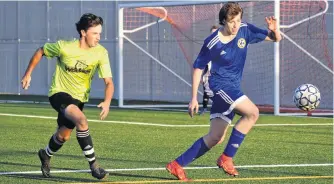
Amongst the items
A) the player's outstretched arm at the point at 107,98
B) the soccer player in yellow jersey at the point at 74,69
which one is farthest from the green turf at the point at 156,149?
the player's outstretched arm at the point at 107,98

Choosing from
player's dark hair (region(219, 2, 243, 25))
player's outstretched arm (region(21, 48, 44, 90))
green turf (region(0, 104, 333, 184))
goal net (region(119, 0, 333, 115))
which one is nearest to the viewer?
player's dark hair (region(219, 2, 243, 25))

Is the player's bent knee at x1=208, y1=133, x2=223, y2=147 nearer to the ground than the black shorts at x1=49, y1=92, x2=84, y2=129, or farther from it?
nearer to the ground

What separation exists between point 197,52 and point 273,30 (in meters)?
16.3

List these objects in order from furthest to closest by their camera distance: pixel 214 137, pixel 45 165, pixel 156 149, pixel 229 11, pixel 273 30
Result: pixel 156 149 → pixel 45 165 → pixel 273 30 → pixel 214 137 → pixel 229 11

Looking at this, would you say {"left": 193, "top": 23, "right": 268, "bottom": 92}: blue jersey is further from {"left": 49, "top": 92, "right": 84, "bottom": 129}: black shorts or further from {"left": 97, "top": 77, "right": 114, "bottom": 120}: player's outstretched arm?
{"left": 49, "top": 92, "right": 84, "bottom": 129}: black shorts

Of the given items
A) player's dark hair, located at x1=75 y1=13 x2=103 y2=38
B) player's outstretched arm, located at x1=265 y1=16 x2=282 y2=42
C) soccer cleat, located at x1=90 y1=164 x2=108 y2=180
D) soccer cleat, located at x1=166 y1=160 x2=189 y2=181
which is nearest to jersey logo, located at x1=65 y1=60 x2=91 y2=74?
player's dark hair, located at x1=75 y1=13 x2=103 y2=38

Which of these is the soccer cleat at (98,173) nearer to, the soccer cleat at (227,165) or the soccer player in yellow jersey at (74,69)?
the soccer player in yellow jersey at (74,69)

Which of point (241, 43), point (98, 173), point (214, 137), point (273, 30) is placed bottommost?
point (98, 173)

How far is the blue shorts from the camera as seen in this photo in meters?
10.5

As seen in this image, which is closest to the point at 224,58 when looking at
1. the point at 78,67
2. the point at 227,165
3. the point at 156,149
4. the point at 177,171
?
the point at 227,165

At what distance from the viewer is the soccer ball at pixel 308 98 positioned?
1590 cm

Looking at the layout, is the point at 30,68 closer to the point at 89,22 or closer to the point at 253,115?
the point at 89,22

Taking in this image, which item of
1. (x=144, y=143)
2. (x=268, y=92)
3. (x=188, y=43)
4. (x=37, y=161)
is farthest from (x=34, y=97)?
(x=37, y=161)

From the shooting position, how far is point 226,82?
10.6m
